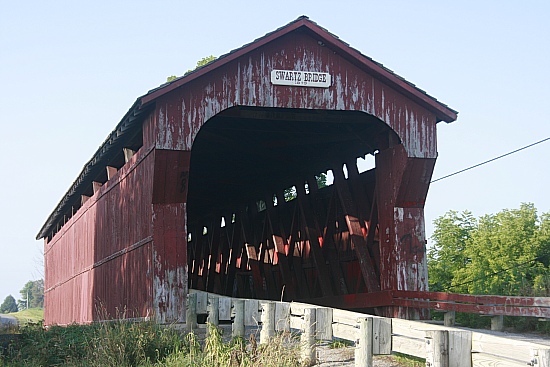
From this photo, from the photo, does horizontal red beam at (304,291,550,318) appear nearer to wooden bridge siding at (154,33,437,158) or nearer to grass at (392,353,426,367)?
grass at (392,353,426,367)

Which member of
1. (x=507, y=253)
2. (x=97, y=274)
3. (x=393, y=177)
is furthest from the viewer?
(x=507, y=253)

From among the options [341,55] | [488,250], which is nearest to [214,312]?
[341,55]

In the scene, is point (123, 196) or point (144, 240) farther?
point (123, 196)

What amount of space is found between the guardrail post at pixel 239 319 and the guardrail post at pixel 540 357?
5.93 m

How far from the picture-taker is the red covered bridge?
13.6m

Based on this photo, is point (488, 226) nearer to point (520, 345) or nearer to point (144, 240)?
point (144, 240)

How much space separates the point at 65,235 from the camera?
1135 inches

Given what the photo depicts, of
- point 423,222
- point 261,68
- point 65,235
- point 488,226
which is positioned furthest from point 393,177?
point 488,226

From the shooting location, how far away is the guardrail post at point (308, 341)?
9070 mm

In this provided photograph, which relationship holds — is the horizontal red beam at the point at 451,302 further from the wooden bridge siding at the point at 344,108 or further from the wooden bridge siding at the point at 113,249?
Answer: the wooden bridge siding at the point at 113,249

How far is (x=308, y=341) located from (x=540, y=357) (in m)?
3.78

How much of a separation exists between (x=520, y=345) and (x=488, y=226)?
3454 cm

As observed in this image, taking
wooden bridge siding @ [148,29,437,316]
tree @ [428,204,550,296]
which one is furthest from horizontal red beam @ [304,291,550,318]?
tree @ [428,204,550,296]

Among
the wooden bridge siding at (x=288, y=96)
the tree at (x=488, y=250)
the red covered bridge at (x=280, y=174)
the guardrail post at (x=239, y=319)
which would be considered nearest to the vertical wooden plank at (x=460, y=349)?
the guardrail post at (x=239, y=319)
